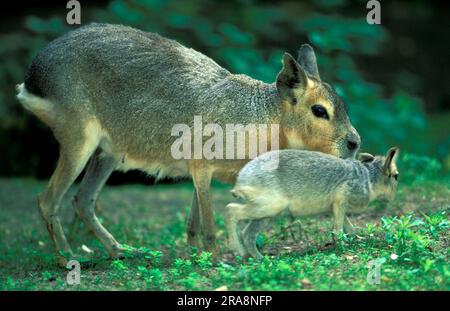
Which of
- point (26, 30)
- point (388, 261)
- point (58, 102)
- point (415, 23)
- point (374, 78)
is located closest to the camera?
point (388, 261)

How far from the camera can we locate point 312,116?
7512 mm

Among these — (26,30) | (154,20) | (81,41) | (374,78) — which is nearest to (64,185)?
(81,41)

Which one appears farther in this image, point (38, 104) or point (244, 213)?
point (38, 104)

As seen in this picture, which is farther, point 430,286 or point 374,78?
point 374,78

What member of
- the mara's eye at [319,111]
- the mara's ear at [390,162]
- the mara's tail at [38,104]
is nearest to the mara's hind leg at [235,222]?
the mara's eye at [319,111]

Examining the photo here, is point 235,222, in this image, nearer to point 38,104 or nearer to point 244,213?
point 244,213

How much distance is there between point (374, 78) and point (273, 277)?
1099 centimetres

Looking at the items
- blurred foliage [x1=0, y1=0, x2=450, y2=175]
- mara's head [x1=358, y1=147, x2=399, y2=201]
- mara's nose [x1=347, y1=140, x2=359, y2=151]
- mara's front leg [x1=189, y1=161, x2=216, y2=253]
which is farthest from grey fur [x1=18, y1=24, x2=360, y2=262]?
blurred foliage [x1=0, y1=0, x2=450, y2=175]

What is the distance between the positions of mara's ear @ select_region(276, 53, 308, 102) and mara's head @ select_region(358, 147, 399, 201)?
0.81 m

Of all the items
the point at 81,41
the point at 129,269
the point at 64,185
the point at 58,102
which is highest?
the point at 81,41

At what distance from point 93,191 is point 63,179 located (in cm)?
57

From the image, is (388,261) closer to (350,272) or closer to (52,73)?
(350,272)

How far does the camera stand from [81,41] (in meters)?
8.00

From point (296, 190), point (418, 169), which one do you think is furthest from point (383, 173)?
point (418, 169)
